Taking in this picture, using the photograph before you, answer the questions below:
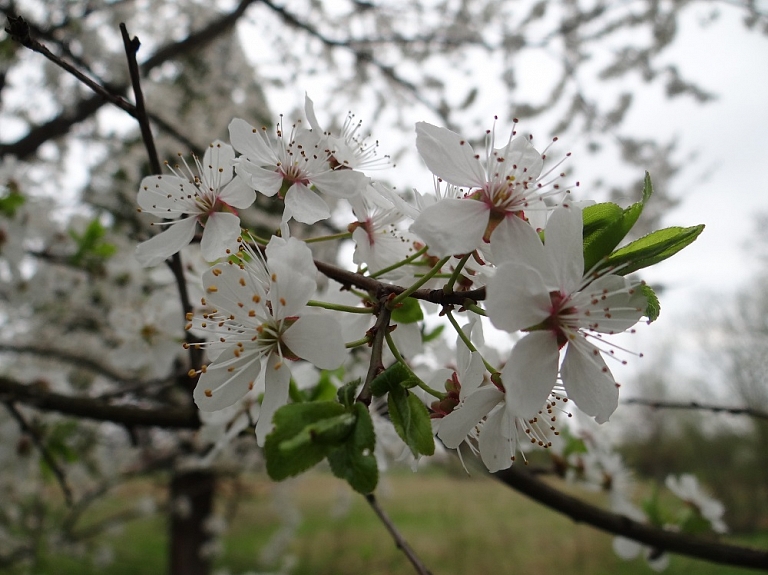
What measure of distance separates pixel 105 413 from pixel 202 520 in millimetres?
4712

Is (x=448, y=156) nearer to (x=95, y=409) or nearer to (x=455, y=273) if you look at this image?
(x=455, y=273)

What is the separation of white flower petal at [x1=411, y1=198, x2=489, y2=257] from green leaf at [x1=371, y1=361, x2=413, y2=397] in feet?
0.43

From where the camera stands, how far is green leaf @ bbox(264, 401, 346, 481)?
46cm

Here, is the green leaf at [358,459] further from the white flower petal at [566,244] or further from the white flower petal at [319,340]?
the white flower petal at [566,244]

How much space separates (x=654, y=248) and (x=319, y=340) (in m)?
0.39

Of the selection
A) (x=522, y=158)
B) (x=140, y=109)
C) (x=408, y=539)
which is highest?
(x=140, y=109)

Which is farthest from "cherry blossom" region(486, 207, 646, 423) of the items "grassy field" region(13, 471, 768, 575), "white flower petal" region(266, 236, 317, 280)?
"grassy field" region(13, 471, 768, 575)

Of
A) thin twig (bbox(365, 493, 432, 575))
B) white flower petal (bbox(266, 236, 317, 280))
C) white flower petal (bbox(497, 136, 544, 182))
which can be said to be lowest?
thin twig (bbox(365, 493, 432, 575))

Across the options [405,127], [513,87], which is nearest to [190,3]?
[405,127]

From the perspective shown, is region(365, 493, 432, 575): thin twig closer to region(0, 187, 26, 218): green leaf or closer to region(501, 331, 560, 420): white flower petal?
region(501, 331, 560, 420): white flower petal

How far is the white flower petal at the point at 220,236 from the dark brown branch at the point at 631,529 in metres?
0.76

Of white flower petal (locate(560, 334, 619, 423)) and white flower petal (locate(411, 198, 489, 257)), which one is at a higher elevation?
white flower petal (locate(411, 198, 489, 257))

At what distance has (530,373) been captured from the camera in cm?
54

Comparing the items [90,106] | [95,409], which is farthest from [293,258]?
[90,106]
